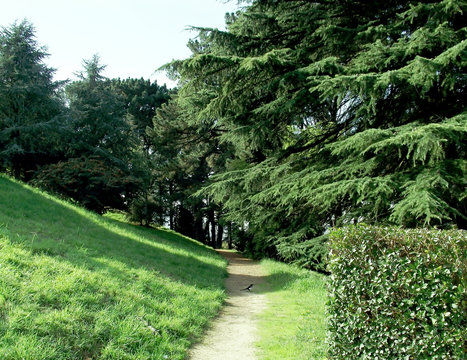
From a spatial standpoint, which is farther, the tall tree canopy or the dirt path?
the tall tree canopy

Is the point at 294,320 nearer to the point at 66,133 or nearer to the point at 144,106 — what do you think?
the point at 66,133

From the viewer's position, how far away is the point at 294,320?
18.3 ft

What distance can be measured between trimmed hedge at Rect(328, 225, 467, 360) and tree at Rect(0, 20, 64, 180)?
16121 millimetres

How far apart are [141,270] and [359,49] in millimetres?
8147

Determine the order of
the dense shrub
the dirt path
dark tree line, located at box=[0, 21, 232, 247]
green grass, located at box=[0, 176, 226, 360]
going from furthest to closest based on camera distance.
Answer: dark tree line, located at box=[0, 21, 232, 247] → the dense shrub → the dirt path → green grass, located at box=[0, 176, 226, 360]

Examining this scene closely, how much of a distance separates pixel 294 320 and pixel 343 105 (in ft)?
23.6

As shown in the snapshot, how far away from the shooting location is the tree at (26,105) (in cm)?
1582

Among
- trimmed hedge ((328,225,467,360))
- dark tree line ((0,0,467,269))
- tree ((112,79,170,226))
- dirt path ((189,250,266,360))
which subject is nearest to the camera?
trimmed hedge ((328,225,467,360))

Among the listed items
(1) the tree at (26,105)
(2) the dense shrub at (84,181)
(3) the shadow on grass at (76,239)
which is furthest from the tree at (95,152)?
(3) the shadow on grass at (76,239)

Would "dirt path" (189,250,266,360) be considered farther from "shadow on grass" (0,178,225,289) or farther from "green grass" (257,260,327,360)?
"shadow on grass" (0,178,225,289)

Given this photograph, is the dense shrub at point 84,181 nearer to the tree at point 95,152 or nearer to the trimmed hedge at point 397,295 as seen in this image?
the tree at point 95,152

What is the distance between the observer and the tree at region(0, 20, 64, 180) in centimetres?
1582

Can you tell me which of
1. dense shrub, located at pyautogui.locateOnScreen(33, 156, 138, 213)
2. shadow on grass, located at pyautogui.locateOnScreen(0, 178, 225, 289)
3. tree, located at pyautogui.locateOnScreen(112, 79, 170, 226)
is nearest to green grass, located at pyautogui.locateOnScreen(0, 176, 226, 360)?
shadow on grass, located at pyautogui.locateOnScreen(0, 178, 225, 289)

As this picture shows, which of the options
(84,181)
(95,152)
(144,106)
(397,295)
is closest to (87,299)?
(397,295)
